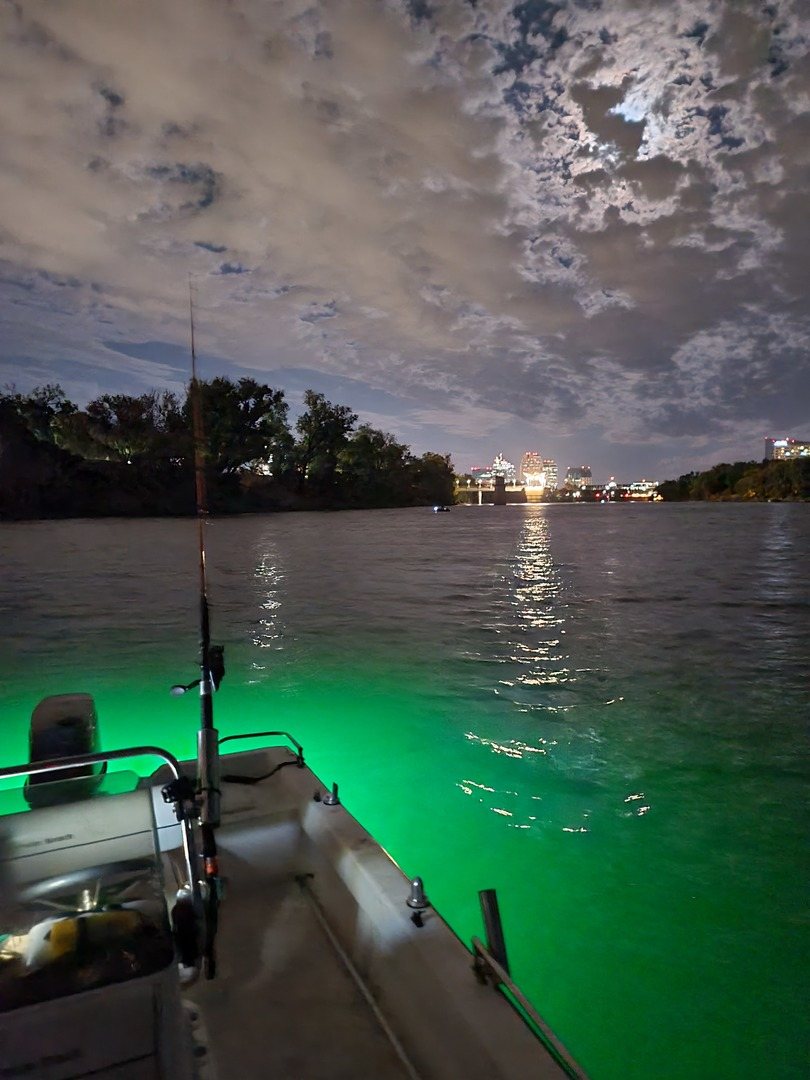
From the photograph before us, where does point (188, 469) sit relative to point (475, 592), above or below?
above

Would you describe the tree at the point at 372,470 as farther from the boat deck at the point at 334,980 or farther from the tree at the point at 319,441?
the boat deck at the point at 334,980

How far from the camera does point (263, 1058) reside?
281 cm

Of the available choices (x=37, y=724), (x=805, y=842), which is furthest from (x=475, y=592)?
(x=37, y=724)

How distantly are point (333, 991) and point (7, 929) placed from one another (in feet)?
5.26

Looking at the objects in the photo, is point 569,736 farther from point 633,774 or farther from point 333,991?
point 333,991

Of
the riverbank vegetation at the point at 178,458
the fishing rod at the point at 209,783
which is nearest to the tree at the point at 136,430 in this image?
the riverbank vegetation at the point at 178,458

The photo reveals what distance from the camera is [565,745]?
356 inches

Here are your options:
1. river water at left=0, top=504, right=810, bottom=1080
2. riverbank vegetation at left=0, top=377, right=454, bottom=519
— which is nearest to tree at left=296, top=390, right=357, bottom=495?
riverbank vegetation at left=0, top=377, right=454, bottom=519

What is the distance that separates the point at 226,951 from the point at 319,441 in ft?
381

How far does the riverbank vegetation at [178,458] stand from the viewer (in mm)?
75625

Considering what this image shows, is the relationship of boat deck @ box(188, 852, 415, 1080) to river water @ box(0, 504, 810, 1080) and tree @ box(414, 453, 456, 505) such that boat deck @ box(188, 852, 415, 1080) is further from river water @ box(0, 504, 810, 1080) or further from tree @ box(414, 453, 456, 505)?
tree @ box(414, 453, 456, 505)

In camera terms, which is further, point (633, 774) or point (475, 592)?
point (475, 592)

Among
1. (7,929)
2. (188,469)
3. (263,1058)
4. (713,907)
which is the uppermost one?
(188,469)

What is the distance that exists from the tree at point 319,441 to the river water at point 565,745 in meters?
92.4
